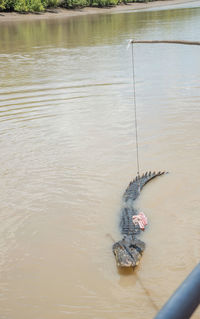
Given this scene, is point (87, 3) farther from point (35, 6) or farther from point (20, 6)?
point (20, 6)

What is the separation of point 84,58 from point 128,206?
39.2 ft

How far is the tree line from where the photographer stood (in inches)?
1551

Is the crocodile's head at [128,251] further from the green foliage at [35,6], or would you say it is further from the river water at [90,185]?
the green foliage at [35,6]

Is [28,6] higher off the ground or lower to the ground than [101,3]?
lower

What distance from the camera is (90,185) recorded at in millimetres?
6352

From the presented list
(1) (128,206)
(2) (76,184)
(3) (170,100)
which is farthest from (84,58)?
(1) (128,206)

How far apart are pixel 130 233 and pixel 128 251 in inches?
19.2

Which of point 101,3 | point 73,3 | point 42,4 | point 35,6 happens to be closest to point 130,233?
point 35,6

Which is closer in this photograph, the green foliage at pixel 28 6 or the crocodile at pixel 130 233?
the crocodile at pixel 130 233

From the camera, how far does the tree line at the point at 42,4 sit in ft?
129

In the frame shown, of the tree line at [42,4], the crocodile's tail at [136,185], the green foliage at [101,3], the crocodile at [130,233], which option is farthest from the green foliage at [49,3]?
the crocodile at [130,233]

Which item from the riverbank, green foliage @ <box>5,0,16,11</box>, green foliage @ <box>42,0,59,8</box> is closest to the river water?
the riverbank

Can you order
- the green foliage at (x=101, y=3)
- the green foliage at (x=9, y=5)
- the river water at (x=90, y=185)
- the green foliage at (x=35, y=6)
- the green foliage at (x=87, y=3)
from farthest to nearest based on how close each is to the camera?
the green foliage at (x=101, y=3) → the green foliage at (x=87, y=3) → the green foliage at (x=35, y=6) → the green foliage at (x=9, y=5) → the river water at (x=90, y=185)

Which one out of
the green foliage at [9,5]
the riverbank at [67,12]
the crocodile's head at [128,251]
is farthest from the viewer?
the green foliage at [9,5]
